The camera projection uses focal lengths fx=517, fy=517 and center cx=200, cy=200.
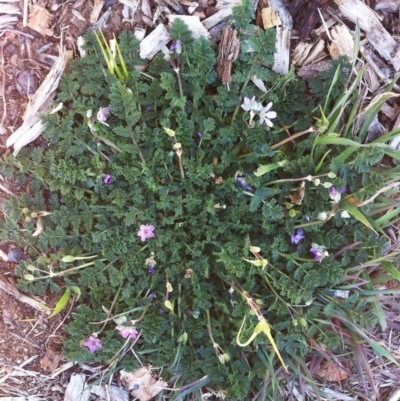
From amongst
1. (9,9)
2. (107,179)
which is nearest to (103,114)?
(107,179)

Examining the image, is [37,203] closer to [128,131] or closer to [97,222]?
[97,222]

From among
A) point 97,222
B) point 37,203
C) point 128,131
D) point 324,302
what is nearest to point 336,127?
point 324,302

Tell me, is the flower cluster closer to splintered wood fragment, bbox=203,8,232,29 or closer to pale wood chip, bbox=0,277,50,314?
splintered wood fragment, bbox=203,8,232,29

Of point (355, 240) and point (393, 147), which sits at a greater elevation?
point (393, 147)

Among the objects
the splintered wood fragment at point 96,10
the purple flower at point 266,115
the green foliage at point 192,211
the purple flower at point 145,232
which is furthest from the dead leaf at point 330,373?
the splintered wood fragment at point 96,10

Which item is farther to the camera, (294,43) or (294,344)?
(294,43)

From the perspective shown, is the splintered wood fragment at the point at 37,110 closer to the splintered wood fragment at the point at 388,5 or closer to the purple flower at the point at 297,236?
the purple flower at the point at 297,236

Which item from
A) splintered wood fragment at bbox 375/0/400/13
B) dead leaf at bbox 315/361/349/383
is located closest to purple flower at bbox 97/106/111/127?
splintered wood fragment at bbox 375/0/400/13
